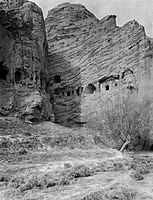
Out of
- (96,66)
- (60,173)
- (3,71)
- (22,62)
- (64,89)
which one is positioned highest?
(96,66)

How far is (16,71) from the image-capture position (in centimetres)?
3038

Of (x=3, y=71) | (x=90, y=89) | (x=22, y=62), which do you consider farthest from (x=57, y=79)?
(x=3, y=71)

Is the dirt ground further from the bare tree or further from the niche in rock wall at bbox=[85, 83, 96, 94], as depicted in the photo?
the niche in rock wall at bbox=[85, 83, 96, 94]

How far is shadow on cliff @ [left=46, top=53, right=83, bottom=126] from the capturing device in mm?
36031

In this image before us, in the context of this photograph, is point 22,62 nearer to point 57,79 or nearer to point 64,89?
point 64,89

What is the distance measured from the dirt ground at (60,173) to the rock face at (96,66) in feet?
44.6

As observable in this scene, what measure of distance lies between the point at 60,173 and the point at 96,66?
27.8m

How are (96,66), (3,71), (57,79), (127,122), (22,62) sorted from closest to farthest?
(127,122) < (3,71) < (22,62) < (96,66) < (57,79)

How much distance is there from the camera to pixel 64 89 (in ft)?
125

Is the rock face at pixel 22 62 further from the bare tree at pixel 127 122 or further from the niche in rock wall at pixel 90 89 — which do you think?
the bare tree at pixel 127 122

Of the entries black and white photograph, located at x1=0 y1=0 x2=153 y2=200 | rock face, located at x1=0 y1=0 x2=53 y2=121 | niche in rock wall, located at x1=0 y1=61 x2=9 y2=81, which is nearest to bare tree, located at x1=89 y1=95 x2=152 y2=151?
black and white photograph, located at x1=0 y1=0 x2=153 y2=200

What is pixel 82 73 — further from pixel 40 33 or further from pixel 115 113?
pixel 115 113

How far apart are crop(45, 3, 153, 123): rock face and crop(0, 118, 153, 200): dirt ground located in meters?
13.6

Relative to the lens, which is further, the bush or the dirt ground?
the dirt ground
